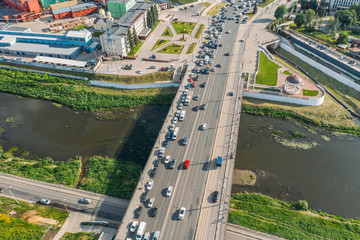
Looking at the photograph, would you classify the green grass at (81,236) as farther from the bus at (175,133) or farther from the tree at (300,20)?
the tree at (300,20)

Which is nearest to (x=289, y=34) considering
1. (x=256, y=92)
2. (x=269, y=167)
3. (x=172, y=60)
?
(x=256, y=92)

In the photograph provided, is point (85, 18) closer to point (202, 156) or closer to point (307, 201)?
point (202, 156)

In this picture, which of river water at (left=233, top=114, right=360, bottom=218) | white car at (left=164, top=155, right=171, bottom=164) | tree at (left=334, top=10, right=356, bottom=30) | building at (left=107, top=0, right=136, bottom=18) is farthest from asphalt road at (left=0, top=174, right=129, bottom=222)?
tree at (left=334, top=10, right=356, bottom=30)

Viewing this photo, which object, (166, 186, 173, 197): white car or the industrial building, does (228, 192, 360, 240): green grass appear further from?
the industrial building

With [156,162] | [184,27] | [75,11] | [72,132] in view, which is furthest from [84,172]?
[75,11]

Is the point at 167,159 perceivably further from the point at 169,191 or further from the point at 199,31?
the point at 199,31

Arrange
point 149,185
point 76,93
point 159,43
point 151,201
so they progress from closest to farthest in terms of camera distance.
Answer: point 151,201 < point 149,185 < point 76,93 < point 159,43

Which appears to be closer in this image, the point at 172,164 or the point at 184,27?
the point at 172,164
